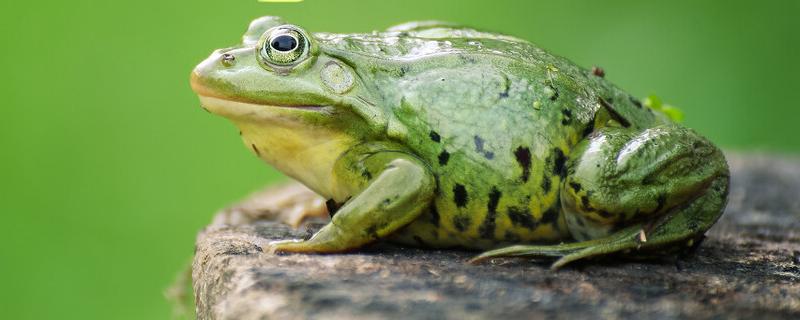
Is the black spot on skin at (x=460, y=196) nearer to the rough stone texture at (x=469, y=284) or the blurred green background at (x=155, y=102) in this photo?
the rough stone texture at (x=469, y=284)

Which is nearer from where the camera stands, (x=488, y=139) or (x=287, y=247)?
(x=287, y=247)

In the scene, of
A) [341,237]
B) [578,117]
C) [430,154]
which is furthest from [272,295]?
[578,117]

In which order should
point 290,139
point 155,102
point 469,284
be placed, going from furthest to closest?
1. point 155,102
2. point 290,139
3. point 469,284

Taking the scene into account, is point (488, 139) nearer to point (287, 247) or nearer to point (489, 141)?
point (489, 141)

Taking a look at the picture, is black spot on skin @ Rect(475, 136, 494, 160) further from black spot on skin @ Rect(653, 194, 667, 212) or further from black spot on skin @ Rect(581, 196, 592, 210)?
black spot on skin @ Rect(653, 194, 667, 212)

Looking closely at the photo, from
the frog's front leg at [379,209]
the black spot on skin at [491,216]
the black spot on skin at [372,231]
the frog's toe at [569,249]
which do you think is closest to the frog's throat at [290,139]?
the frog's front leg at [379,209]

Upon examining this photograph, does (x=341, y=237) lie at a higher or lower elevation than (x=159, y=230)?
lower

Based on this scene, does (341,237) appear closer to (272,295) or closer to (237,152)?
(272,295)

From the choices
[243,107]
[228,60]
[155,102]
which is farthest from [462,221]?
[155,102]
